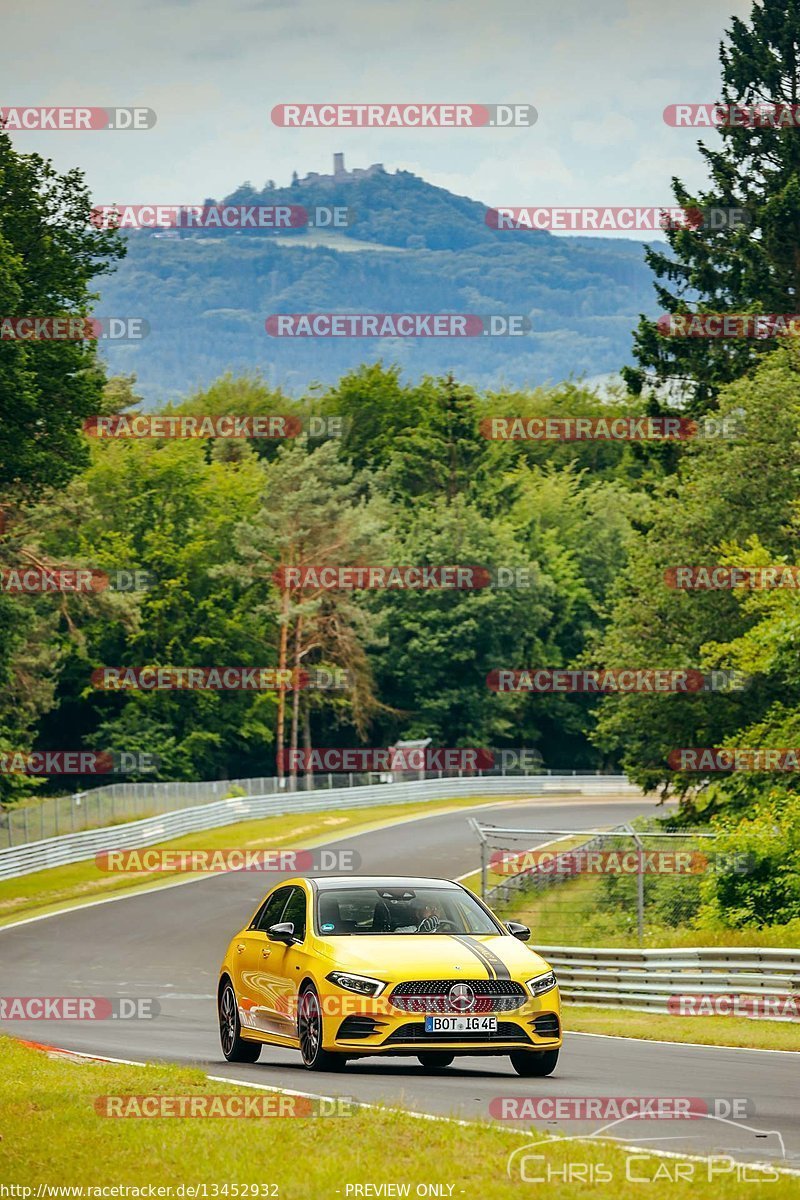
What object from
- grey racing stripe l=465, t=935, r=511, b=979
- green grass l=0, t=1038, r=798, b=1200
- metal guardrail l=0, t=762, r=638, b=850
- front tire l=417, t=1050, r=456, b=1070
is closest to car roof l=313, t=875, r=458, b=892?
grey racing stripe l=465, t=935, r=511, b=979

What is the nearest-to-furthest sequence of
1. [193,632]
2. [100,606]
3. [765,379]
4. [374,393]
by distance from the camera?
[765,379] < [100,606] < [193,632] < [374,393]

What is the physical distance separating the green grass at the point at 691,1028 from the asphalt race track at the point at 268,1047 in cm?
57

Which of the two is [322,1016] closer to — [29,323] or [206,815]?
[29,323]

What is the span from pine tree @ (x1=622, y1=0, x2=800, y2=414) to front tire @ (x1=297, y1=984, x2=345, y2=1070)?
41.0 m

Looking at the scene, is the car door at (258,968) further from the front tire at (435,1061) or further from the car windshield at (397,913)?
the front tire at (435,1061)

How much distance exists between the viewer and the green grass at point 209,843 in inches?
1890

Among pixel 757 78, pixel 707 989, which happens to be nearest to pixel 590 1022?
pixel 707 989

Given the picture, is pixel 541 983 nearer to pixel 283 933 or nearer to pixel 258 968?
pixel 283 933

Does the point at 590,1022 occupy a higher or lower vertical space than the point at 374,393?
lower

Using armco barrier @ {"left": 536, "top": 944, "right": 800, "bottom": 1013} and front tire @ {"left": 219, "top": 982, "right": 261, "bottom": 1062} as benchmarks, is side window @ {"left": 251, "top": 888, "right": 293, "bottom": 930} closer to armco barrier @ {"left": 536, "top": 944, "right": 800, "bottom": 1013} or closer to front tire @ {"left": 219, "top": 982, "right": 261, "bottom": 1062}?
front tire @ {"left": 219, "top": 982, "right": 261, "bottom": 1062}

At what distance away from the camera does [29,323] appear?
45.7m

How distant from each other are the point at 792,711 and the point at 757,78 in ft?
89.7

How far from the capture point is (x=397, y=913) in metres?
14.6

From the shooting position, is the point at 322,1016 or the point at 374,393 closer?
the point at 322,1016
